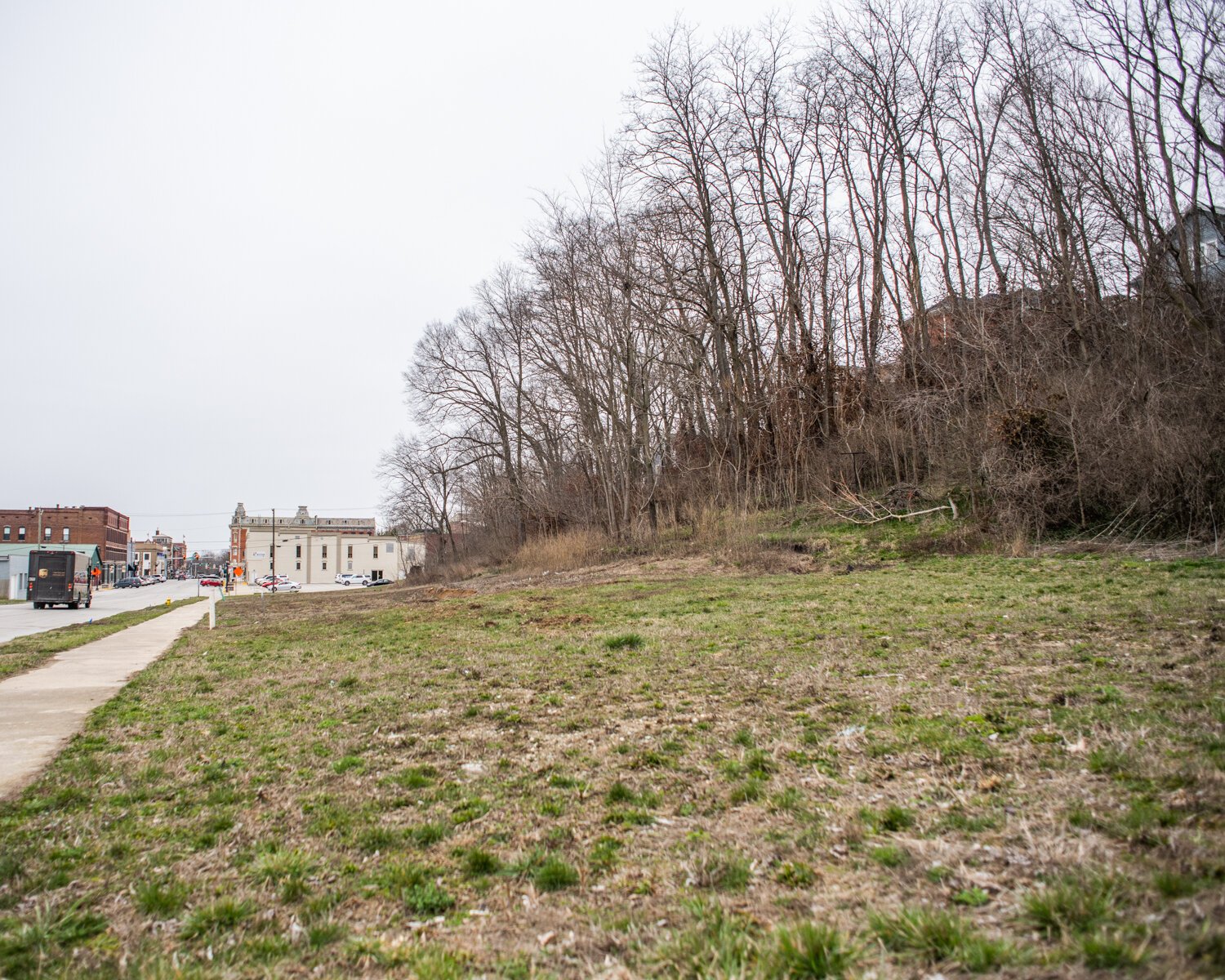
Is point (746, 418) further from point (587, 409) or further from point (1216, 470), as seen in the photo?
point (1216, 470)

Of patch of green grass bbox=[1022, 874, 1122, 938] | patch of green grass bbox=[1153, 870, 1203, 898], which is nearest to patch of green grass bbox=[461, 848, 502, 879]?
patch of green grass bbox=[1022, 874, 1122, 938]

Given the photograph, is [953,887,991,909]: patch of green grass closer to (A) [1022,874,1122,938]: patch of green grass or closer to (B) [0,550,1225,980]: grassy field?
(B) [0,550,1225,980]: grassy field

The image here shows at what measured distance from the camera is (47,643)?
53.7 feet

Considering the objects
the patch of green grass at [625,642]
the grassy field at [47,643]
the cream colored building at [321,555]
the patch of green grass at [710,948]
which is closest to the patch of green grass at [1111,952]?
the patch of green grass at [710,948]

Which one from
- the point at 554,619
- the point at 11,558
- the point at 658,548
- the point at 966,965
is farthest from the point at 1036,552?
the point at 11,558

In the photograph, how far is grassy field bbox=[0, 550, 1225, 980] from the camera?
8.96 ft

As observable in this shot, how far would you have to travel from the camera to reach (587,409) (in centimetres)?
3500

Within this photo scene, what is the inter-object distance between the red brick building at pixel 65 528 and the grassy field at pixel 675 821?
11466 centimetres

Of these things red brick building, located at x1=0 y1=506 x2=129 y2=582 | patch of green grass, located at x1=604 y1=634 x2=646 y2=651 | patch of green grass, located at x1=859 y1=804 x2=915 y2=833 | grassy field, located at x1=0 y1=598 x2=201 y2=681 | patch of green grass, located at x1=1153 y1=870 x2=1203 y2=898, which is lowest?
patch of green grass, located at x1=859 y1=804 x2=915 y2=833

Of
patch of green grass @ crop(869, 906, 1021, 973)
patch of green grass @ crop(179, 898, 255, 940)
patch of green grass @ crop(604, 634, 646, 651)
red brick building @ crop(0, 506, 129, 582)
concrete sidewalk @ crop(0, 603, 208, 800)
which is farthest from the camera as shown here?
red brick building @ crop(0, 506, 129, 582)

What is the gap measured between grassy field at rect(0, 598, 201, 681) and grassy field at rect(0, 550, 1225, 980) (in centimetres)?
493

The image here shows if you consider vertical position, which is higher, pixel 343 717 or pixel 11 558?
pixel 11 558

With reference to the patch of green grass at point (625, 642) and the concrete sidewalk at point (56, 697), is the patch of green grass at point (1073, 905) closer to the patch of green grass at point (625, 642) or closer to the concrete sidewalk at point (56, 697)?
the concrete sidewalk at point (56, 697)

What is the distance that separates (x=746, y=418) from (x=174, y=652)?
20.4m
